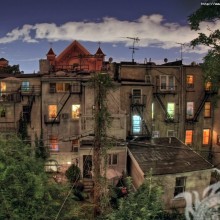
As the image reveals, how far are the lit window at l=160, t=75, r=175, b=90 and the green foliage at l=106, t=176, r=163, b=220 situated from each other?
77.6 feet

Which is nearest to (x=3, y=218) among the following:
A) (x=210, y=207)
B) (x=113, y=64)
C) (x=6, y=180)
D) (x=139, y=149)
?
(x=6, y=180)

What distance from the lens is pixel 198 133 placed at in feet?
105

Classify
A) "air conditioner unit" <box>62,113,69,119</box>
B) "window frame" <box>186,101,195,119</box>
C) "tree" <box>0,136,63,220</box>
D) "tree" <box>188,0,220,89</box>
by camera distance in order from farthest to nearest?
"window frame" <box>186,101,195,119</box>, "air conditioner unit" <box>62,113,69,119</box>, "tree" <box>188,0,220,89</box>, "tree" <box>0,136,63,220</box>

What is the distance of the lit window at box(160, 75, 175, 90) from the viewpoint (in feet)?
98.7

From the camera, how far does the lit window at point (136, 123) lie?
28.9 meters

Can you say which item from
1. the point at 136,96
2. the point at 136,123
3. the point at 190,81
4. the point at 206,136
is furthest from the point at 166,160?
the point at 206,136

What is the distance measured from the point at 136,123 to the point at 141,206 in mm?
21967

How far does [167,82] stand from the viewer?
30.2 metres

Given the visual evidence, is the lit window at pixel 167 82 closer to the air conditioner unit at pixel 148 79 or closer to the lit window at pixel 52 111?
the air conditioner unit at pixel 148 79

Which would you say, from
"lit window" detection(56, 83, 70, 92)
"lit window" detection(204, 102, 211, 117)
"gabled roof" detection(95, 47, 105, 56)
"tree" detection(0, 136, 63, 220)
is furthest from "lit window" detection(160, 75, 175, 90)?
"gabled roof" detection(95, 47, 105, 56)

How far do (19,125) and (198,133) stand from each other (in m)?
22.0

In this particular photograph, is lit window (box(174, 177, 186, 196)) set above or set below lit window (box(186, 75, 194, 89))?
below

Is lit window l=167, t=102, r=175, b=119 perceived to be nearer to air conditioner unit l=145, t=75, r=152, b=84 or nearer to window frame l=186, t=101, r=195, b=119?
window frame l=186, t=101, r=195, b=119

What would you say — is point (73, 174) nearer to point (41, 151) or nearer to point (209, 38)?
point (41, 151)
